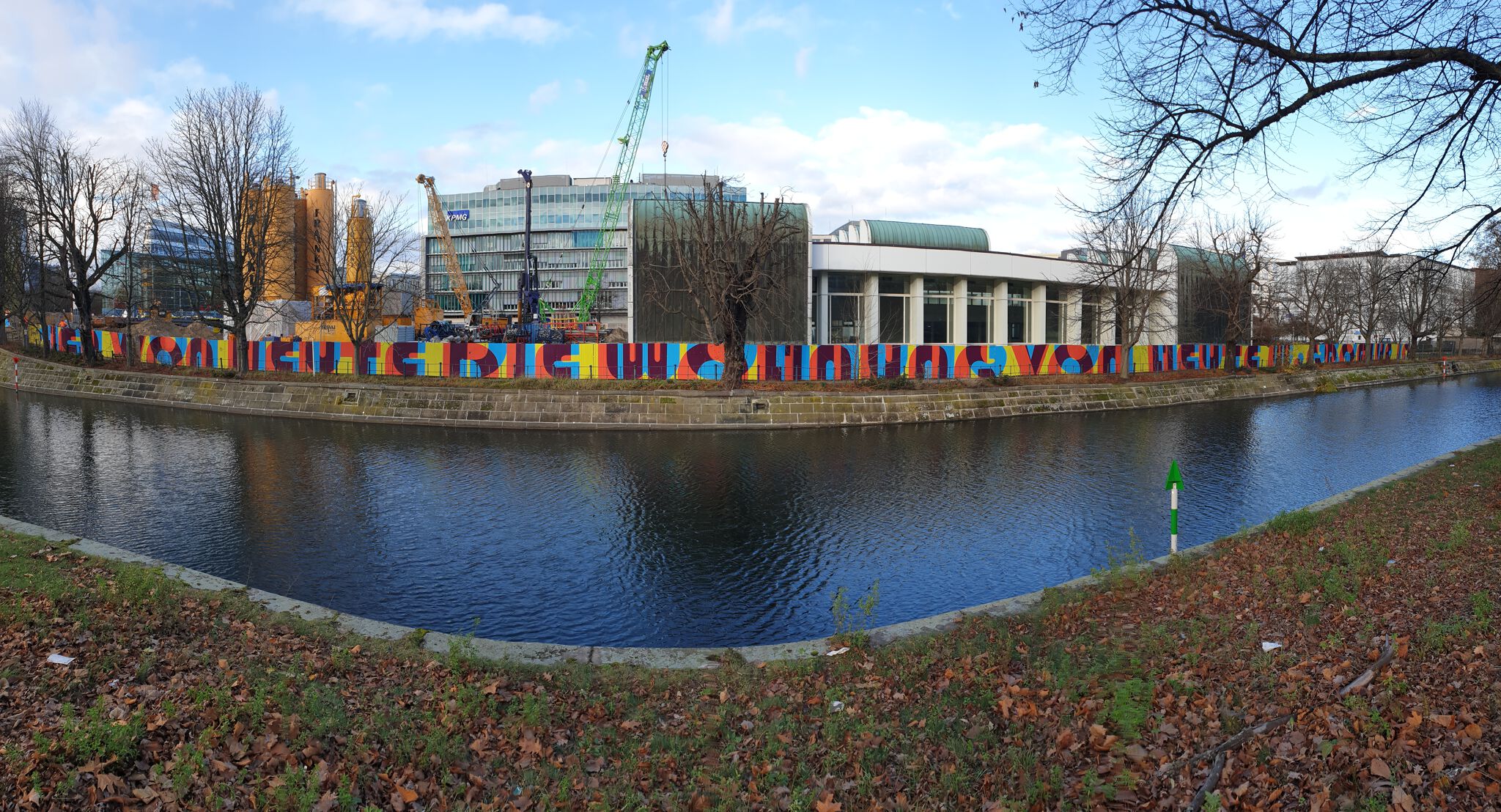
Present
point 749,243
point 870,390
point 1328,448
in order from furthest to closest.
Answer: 1. point 749,243
2. point 870,390
3. point 1328,448

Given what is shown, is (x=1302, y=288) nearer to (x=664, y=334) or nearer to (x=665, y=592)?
(x=664, y=334)

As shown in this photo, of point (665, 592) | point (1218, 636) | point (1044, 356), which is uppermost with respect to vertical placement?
point (1044, 356)

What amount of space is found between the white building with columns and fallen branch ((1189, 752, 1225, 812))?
39049 millimetres

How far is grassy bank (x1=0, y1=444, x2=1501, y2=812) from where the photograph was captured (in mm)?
4457

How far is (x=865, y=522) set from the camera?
13.5m

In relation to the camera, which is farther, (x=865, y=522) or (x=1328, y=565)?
(x=865, y=522)

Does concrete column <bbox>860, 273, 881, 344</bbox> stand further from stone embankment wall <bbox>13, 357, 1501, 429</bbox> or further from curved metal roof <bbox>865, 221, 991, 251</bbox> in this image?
stone embankment wall <bbox>13, 357, 1501, 429</bbox>

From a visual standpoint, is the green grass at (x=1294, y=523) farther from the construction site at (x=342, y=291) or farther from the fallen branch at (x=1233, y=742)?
the construction site at (x=342, y=291)

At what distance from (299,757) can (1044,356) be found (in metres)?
36.8

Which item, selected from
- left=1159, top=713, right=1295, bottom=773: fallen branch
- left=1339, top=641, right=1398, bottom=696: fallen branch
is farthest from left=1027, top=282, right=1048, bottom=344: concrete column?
left=1159, top=713, right=1295, bottom=773: fallen branch

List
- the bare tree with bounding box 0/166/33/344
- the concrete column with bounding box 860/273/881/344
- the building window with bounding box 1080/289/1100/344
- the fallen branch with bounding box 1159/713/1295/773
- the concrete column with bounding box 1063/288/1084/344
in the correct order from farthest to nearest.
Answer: the concrete column with bounding box 1063/288/1084/344 < the building window with bounding box 1080/289/1100/344 < the concrete column with bounding box 860/273/881/344 < the bare tree with bounding box 0/166/33/344 < the fallen branch with bounding box 1159/713/1295/773

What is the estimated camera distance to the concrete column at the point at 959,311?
4703 cm

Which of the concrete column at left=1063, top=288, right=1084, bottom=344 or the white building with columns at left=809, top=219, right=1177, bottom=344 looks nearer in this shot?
the white building with columns at left=809, top=219, right=1177, bottom=344

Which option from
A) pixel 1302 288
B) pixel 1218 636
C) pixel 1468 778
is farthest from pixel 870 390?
pixel 1302 288
